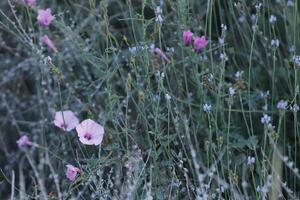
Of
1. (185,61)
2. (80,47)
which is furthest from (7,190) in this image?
(185,61)

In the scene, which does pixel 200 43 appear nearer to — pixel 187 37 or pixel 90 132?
pixel 187 37

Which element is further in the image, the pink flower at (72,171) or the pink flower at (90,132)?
the pink flower at (90,132)

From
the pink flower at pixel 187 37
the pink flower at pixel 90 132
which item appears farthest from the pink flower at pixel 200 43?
the pink flower at pixel 90 132

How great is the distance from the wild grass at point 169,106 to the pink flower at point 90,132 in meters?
0.04

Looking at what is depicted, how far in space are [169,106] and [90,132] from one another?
0.27 metres

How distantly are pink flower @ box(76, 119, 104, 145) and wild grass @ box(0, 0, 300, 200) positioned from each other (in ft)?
0.14

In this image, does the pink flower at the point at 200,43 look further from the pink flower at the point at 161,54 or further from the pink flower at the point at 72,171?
the pink flower at the point at 72,171

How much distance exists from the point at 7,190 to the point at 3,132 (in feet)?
1.11

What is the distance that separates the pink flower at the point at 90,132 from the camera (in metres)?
1.98

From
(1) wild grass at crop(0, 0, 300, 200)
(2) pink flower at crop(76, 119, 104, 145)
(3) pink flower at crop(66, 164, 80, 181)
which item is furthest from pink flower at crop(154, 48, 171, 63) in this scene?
(3) pink flower at crop(66, 164, 80, 181)

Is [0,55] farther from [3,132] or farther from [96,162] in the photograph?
[96,162]

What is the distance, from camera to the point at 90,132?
201 centimetres

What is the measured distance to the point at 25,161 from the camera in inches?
110

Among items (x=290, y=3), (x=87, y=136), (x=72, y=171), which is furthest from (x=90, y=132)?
(x=290, y=3)
